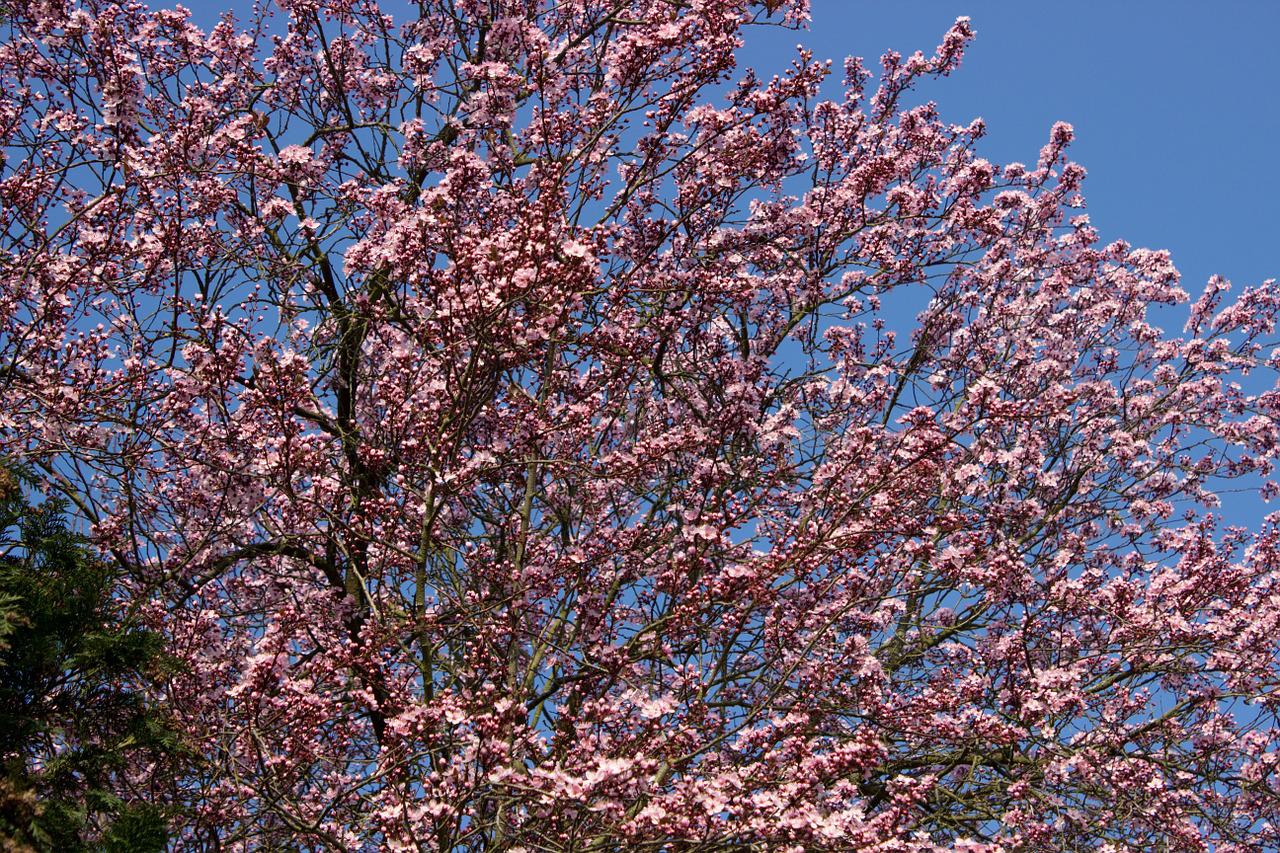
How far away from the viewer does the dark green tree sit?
6230mm

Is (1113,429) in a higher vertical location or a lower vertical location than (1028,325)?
lower

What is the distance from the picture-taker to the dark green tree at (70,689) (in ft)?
20.4

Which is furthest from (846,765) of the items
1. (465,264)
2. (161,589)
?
(161,589)

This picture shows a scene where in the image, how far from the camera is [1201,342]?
47.9 ft

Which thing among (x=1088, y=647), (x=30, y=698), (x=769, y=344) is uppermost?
(x=769, y=344)

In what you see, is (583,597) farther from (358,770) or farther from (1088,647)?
(1088,647)

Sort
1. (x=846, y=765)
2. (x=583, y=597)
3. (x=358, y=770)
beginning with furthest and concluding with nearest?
(x=358, y=770), (x=583, y=597), (x=846, y=765)

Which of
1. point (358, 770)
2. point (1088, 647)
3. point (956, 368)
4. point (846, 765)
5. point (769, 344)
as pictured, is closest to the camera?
point (846, 765)

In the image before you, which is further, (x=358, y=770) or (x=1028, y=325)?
(x=1028, y=325)

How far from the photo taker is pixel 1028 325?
44.6ft

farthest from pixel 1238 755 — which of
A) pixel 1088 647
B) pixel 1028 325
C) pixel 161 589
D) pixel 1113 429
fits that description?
pixel 161 589

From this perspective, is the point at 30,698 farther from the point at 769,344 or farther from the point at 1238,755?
the point at 1238,755

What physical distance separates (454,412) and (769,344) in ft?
16.4

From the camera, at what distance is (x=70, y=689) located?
270 inches
